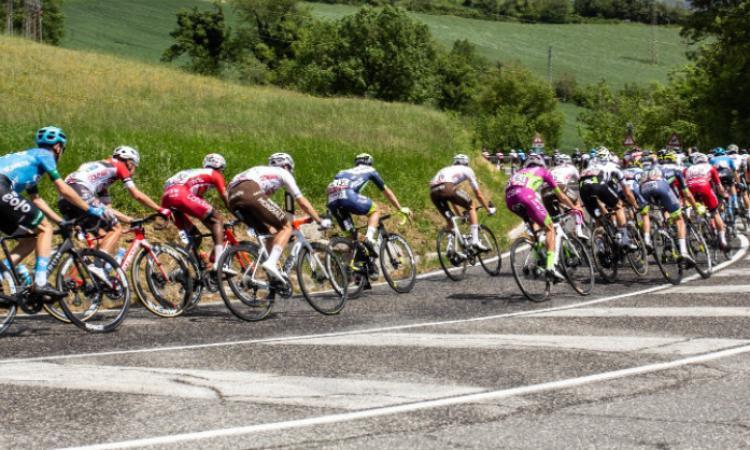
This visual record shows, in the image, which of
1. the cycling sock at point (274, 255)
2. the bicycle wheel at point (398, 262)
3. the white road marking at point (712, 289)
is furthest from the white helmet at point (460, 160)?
the cycling sock at point (274, 255)

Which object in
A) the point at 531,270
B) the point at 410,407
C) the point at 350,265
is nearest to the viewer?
the point at 410,407

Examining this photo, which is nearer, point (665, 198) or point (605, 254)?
point (605, 254)

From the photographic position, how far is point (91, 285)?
9.98m

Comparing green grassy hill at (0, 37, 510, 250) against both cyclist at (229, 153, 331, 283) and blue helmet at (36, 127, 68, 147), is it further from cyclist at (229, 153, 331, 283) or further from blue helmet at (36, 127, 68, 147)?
blue helmet at (36, 127, 68, 147)

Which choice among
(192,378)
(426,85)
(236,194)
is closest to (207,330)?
(236,194)

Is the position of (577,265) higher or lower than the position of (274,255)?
lower

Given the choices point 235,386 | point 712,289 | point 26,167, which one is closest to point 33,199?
point 26,167

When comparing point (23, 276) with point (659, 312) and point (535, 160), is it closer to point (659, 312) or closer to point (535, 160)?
point (535, 160)

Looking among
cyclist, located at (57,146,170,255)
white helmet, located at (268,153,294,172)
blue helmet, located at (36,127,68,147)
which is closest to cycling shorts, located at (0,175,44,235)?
blue helmet, located at (36,127,68,147)

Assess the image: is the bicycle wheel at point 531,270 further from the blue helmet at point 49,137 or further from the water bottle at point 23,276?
the water bottle at point 23,276

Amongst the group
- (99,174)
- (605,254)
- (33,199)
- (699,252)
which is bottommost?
(699,252)

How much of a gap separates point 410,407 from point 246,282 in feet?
15.5

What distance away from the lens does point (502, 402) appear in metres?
6.58

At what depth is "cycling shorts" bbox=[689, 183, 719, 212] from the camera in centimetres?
1691
